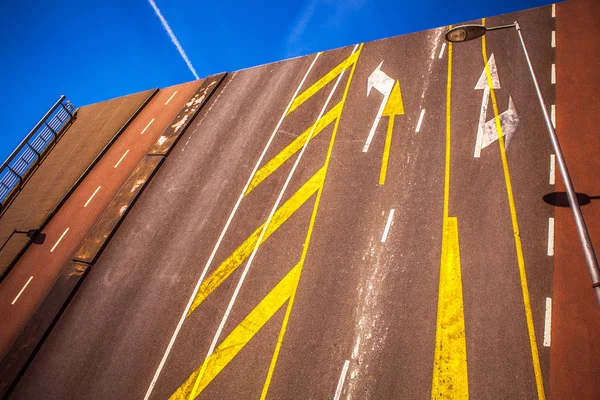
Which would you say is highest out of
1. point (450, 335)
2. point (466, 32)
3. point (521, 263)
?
point (466, 32)

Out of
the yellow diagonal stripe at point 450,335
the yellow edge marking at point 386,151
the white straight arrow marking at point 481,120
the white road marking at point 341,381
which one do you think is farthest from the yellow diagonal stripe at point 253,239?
the white straight arrow marking at point 481,120

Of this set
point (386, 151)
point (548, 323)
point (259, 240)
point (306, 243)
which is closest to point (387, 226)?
point (306, 243)

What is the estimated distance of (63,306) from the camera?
11844 mm

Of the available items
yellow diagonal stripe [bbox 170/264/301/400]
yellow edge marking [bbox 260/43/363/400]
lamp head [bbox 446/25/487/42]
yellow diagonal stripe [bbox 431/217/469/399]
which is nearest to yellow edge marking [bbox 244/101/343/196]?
yellow edge marking [bbox 260/43/363/400]

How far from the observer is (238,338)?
30.0ft

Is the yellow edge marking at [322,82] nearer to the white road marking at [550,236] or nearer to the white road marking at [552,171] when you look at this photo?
the white road marking at [552,171]

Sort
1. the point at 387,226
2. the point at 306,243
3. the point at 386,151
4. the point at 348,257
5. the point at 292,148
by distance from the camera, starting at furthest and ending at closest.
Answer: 1. the point at 292,148
2. the point at 386,151
3. the point at 306,243
4. the point at 387,226
5. the point at 348,257

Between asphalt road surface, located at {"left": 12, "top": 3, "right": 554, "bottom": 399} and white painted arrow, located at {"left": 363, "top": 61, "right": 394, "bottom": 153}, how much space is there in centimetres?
9

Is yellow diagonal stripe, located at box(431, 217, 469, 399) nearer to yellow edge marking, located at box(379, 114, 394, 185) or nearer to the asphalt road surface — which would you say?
the asphalt road surface

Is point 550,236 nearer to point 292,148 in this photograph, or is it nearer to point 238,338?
point 238,338

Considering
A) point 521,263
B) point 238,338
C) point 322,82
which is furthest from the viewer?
point 322,82

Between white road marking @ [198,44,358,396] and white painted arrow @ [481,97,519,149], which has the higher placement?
white painted arrow @ [481,97,519,149]

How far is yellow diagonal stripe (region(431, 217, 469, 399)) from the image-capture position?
7047 mm

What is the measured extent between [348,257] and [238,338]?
3.96m
